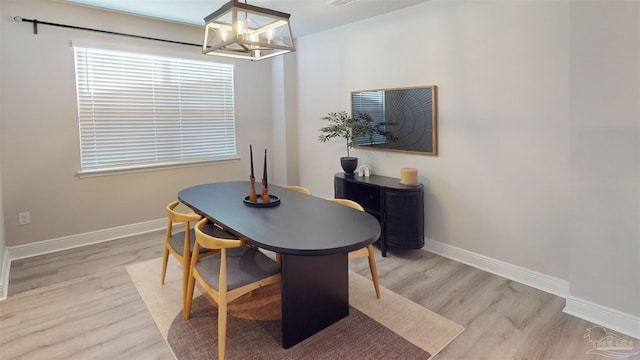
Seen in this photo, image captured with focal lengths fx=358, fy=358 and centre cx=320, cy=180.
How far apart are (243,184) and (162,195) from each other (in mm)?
1617

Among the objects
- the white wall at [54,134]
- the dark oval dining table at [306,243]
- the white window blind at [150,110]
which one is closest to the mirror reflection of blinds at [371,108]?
the dark oval dining table at [306,243]

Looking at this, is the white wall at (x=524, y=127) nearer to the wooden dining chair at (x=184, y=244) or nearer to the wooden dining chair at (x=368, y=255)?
the wooden dining chair at (x=368, y=255)

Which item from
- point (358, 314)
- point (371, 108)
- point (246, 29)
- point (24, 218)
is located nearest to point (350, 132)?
point (371, 108)

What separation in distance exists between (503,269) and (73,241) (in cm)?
427

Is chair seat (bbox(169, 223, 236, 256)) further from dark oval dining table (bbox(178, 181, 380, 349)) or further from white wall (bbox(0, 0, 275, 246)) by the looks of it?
white wall (bbox(0, 0, 275, 246))

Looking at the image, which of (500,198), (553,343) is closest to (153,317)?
(553,343)

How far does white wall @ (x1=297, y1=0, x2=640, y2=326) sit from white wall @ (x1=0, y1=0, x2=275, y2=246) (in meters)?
2.57

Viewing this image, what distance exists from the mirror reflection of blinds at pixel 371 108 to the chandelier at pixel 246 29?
1653 mm

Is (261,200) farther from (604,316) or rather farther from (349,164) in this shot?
(604,316)

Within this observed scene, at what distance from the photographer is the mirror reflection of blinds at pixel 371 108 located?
3.87 metres

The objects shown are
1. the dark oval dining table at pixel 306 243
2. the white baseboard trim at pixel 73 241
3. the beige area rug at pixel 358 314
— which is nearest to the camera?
the dark oval dining table at pixel 306 243

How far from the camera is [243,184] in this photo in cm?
337

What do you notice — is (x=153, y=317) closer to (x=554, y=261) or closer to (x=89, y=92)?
(x=89, y=92)

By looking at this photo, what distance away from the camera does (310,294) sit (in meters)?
2.17
